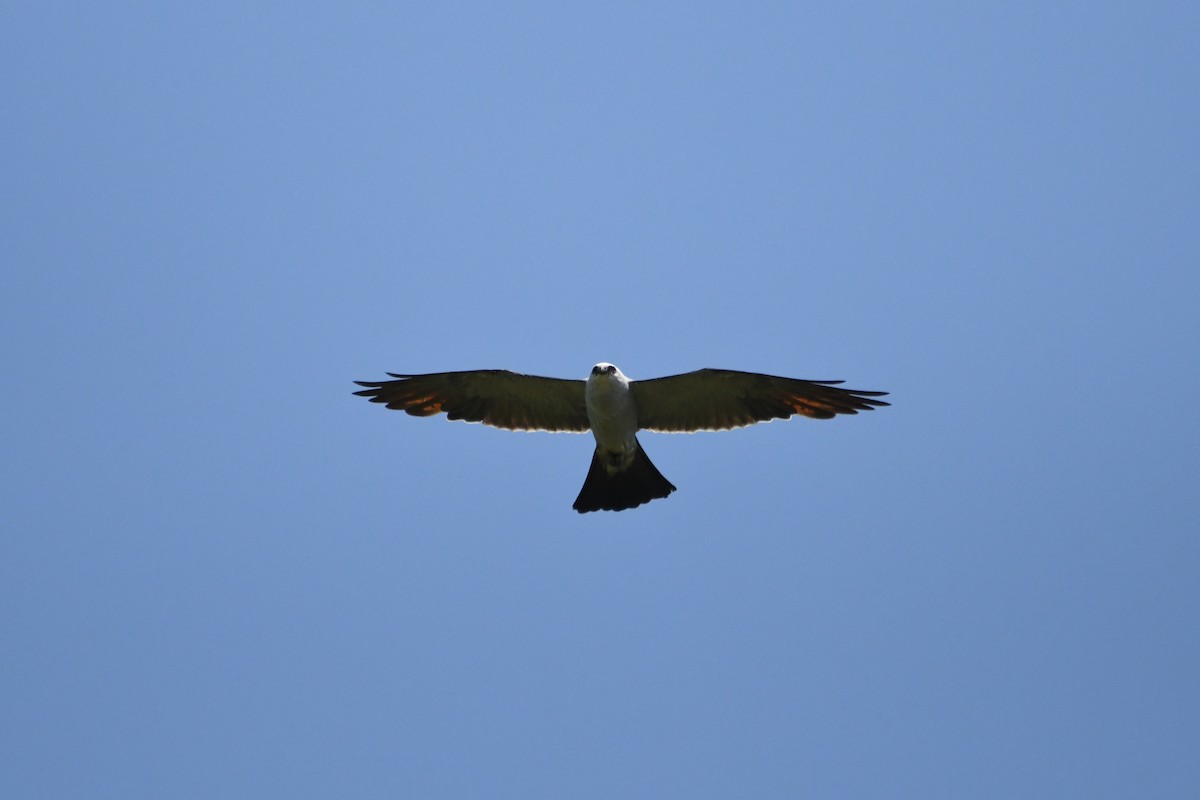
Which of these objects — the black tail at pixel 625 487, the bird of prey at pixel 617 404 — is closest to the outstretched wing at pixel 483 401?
the bird of prey at pixel 617 404

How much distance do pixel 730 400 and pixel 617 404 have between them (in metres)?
1.44

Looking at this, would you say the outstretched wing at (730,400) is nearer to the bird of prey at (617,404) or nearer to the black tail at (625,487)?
the bird of prey at (617,404)

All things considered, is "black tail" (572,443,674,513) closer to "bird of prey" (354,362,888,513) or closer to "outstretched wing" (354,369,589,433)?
"bird of prey" (354,362,888,513)

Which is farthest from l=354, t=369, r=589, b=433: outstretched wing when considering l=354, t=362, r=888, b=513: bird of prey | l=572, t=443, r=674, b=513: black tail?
l=572, t=443, r=674, b=513: black tail

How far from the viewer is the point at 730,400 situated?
14.6 metres

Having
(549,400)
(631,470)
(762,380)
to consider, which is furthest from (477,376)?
(762,380)

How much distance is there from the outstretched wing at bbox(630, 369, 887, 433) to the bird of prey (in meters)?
0.01

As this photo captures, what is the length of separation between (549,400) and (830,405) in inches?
134

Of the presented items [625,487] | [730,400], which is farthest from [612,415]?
[730,400]

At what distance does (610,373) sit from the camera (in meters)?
14.0

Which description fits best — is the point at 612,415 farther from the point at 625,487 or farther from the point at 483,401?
the point at 483,401

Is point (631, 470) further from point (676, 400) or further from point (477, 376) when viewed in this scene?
point (477, 376)

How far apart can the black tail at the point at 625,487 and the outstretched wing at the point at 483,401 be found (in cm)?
81

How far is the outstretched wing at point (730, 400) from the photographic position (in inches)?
552
